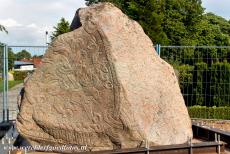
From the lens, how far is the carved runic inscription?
6.42 m

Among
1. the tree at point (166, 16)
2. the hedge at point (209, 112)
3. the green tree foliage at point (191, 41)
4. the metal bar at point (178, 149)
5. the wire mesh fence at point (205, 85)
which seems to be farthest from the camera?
the tree at point (166, 16)

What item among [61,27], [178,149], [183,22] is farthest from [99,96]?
[183,22]

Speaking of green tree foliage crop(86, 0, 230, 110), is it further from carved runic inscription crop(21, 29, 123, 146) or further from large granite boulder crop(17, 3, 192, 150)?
carved runic inscription crop(21, 29, 123, 146)

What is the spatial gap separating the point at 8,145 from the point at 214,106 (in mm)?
9304

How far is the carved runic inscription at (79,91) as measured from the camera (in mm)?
6422

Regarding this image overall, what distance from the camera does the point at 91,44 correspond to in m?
6.63

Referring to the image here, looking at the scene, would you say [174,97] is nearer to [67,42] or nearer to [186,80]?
[67,42]

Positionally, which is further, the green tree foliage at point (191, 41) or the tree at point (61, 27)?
the tree at point (61, 27)

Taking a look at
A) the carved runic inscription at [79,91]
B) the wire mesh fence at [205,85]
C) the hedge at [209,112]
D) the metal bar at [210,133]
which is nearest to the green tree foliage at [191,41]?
the wire mesh fence at [205,85]

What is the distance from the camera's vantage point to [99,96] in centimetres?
649

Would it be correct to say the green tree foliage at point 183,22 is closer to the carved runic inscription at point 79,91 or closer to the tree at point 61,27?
the tree at point 61,27

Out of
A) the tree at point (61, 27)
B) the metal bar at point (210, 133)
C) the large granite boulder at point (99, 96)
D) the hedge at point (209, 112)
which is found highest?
the tree at point (61, 27)

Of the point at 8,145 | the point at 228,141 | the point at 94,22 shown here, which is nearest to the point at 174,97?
the point at 228,141

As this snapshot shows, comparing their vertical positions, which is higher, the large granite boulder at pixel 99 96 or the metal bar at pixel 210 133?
the large granite boulder at pixel 99 96
